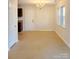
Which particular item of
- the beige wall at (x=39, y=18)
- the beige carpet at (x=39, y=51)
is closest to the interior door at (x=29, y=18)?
the beige wall at (x=39, y=18)

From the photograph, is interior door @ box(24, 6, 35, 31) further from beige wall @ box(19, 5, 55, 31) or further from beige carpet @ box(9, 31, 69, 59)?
beige carpet @ box(9, 31, 69, 59)

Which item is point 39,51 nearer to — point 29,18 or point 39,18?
point 39,18

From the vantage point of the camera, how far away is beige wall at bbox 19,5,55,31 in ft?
46.5

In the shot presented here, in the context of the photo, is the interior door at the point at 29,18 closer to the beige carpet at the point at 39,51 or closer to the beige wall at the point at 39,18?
the beige wall at the point at 39,18

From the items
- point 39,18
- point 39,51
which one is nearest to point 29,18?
point 39,18

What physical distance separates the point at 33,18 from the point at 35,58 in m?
9.80

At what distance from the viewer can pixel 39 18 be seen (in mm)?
14273

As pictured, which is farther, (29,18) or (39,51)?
(29,18)

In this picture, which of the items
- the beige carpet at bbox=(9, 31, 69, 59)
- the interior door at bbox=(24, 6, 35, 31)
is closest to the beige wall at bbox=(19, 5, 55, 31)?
the interior door at bbox=(24, 6, 35, 31)

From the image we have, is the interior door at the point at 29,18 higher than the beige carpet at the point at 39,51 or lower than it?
higher

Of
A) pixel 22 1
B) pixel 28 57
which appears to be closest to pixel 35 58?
pixel 28 57

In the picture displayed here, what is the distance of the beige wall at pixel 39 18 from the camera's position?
1417cm
